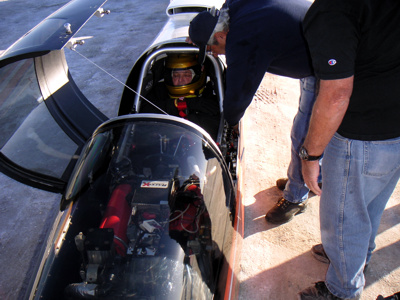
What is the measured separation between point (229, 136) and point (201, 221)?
1452 millimetres

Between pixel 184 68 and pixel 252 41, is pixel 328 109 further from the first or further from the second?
pixel 184 68

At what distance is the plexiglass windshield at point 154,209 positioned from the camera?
1895 millimetres

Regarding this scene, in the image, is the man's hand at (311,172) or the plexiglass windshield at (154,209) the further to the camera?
the man's hand at (311,172)

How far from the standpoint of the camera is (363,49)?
173 centimetres

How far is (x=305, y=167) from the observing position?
7.08ft

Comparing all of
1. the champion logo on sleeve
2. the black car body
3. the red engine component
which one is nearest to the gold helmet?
the black car body

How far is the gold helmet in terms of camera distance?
3.66m

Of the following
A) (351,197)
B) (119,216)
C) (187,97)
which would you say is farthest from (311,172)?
(187,97)

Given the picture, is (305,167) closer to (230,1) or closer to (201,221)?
(201,221)

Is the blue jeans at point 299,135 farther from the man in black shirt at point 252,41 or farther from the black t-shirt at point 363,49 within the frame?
the black t-shirt at point 363,49

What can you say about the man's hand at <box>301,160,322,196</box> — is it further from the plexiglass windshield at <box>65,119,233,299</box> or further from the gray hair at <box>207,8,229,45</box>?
the gray hair at <box>207,8,229,45</box>

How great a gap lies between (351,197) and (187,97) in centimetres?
205

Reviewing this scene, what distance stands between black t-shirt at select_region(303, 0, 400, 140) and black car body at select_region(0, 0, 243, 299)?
101cm

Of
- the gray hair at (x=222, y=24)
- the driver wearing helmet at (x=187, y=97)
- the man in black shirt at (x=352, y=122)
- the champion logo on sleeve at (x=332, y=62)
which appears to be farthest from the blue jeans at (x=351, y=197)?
the driver wearing helmet at (x=187, y=97)
